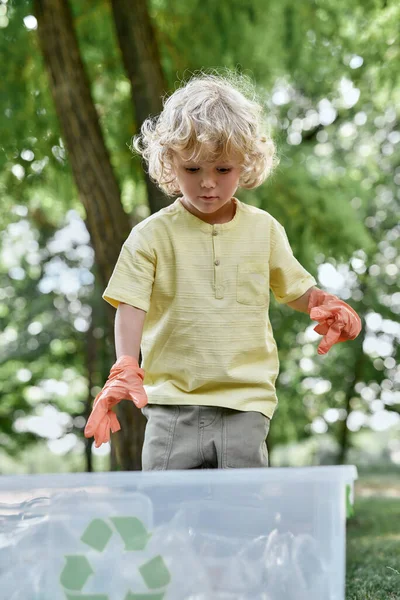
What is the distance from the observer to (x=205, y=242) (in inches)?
87.2

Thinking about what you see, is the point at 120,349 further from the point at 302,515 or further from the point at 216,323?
the point at 302,515

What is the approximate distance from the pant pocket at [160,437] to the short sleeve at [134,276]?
Result: 26cm

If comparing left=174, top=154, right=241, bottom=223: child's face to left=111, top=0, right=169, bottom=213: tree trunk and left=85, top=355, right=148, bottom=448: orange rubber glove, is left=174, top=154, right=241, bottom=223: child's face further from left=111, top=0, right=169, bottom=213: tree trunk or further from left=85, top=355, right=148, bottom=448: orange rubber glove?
left=111, top=0, right=169, bottom=213: tree trunk

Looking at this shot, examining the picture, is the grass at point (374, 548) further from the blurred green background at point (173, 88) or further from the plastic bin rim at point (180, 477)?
the blurred green background at point (173, 88)

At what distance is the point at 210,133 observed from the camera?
6.82 feet

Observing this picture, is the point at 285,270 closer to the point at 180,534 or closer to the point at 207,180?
the point at 207,180

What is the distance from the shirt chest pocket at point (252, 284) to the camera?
2215 millimetres

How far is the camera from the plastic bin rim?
60.0 inches

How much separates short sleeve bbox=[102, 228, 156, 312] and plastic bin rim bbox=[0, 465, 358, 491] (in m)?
0.67

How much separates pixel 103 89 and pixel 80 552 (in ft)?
14.9

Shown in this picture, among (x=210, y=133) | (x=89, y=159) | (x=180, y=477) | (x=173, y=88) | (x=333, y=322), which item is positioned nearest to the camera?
(x=180, y=477)

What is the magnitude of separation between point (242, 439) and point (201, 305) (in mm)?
347

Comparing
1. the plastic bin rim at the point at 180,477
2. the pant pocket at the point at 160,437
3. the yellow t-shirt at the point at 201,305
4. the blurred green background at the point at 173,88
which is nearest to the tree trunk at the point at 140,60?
the blurred green background at the point at 173,88

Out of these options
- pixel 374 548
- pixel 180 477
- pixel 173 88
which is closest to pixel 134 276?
pixel 180 477
